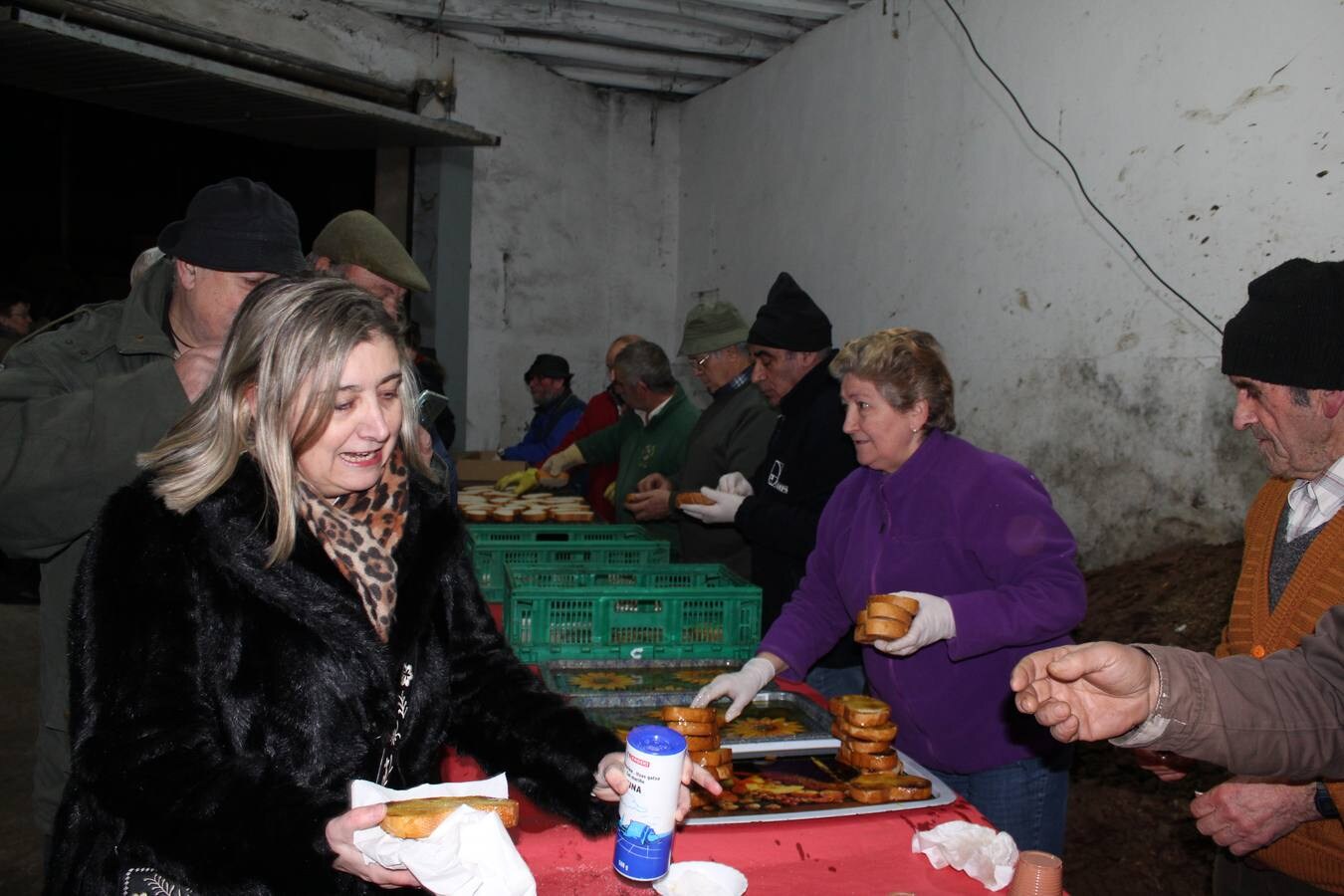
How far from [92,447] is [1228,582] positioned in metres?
4.34

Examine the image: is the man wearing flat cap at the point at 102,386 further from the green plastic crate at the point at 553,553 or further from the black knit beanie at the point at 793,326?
the black knit beanie at the point at 793,326

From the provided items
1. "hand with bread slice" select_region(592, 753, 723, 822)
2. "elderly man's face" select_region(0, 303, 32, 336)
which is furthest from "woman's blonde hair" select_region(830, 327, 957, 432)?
"elderly man's face" select_region(0, 303, 32, 336)

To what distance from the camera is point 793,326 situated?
416 centimetres

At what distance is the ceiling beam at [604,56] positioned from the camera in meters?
8.98

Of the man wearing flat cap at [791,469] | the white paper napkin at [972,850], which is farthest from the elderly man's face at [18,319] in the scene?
the white paper napkin at [972,850]

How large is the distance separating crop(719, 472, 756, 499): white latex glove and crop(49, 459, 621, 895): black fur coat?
2.51 meters

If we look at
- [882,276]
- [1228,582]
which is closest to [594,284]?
[882,276]

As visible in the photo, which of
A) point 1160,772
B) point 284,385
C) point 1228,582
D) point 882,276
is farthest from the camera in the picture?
point 882,276

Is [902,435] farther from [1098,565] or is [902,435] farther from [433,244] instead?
[433,244]

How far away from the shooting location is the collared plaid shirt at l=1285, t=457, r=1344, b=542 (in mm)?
2102

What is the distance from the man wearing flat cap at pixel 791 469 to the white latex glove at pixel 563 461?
2.34 metres

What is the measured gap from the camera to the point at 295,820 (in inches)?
61.5

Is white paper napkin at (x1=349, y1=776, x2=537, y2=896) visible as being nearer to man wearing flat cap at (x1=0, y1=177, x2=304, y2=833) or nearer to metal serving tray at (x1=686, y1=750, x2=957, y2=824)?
metal serving tray at (x1=686, y1=750, x2=957, y2=824)

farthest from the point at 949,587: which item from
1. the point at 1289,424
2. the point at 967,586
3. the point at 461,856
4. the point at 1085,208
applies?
the point at 1085,208
